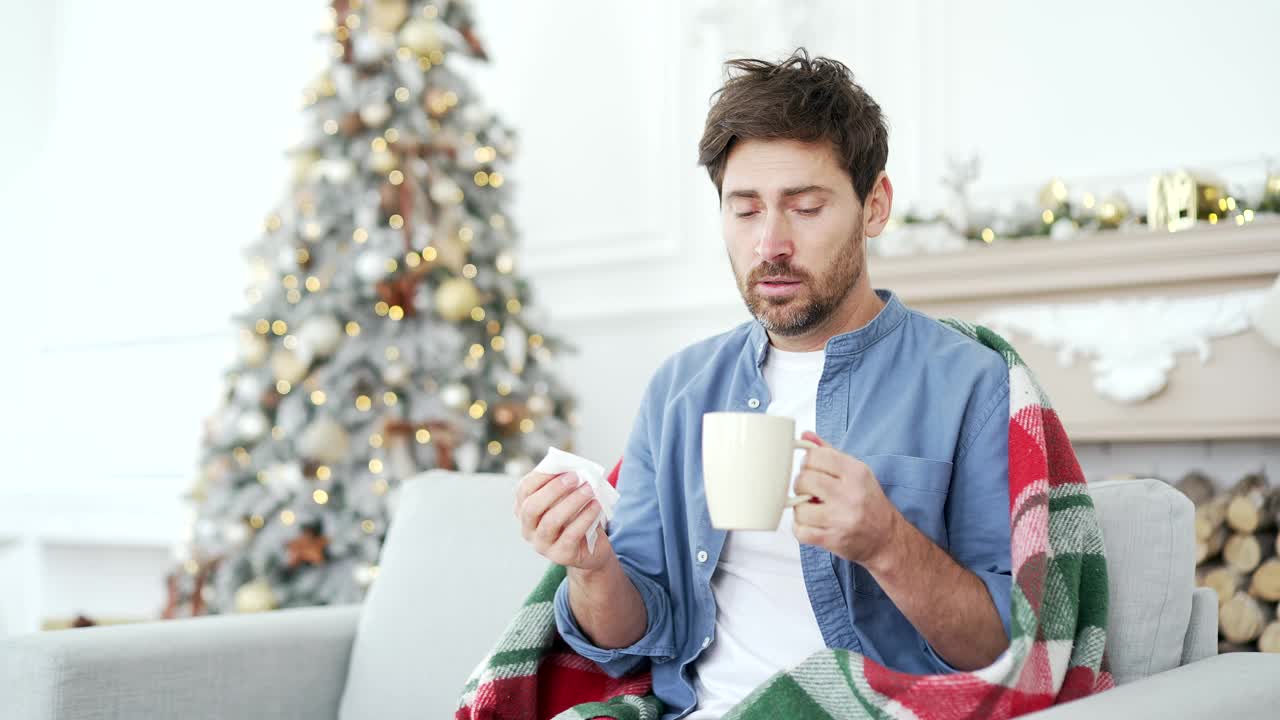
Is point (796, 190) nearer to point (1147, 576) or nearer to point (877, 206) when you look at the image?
point (877, 206)

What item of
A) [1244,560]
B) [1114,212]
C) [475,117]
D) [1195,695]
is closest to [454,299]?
[475,117]

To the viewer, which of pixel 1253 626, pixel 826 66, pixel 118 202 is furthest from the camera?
pixel 118 202

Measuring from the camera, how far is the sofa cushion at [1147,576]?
1.34 meters

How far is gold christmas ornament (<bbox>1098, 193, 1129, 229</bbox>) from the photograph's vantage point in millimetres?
2887

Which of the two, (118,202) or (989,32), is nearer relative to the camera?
(989,32)

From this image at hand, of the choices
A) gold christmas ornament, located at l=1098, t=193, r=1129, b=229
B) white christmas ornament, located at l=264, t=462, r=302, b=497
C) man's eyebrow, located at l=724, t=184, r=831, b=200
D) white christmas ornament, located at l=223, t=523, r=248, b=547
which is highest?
man's eyebrow, located at l=724, t=184, r=831, b=200

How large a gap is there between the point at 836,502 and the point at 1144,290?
6.76 ft

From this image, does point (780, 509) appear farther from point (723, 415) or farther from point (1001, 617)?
point (1001, 617)

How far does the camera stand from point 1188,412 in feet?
9.18

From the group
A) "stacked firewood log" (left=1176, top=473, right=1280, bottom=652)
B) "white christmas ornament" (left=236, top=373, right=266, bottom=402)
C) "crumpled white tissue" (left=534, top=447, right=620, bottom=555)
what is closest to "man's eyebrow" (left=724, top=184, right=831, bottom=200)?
"crumpled white tissue" (left=534, top=447, right=620, bottom=555)

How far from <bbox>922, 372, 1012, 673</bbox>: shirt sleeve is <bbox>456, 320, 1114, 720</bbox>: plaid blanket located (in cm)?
3

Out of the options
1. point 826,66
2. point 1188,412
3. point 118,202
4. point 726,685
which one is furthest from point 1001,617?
point 118,202

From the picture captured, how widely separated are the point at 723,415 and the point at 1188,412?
6.99 ft

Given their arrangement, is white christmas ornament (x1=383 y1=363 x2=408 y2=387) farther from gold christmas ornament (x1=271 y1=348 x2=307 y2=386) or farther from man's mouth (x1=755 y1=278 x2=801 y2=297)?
man's mouth (x1=755 y1=278 x2=801 y2=297)
